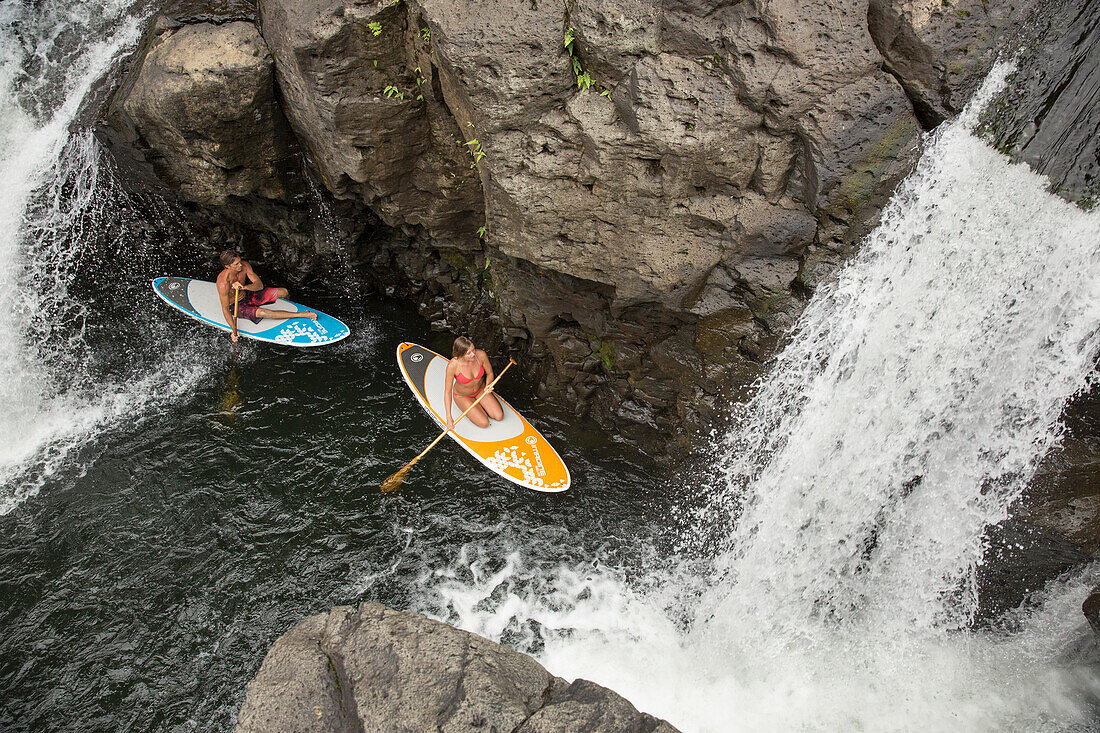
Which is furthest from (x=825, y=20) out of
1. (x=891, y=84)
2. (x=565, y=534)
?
(x=565, y=534)

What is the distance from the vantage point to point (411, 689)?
3.42 meters

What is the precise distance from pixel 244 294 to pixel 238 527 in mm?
3282

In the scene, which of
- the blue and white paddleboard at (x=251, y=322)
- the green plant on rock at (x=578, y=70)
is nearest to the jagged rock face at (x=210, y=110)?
the blue and white paddleboard at (x=251, y=322)

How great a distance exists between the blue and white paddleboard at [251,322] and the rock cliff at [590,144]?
1040 mm

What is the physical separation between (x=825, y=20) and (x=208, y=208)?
24.9 ft

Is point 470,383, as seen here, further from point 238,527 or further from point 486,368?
point 238,527

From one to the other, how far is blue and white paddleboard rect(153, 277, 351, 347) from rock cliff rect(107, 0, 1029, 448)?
1.04 meters

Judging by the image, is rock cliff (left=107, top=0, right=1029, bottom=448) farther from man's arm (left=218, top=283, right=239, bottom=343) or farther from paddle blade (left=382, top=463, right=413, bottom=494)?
paddle blade (left=382, top=463, right=413, bottom=494)

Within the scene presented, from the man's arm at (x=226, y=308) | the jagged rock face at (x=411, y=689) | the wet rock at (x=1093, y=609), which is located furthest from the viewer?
the man's arm at (x=226, y=308)

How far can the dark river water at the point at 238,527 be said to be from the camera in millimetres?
5383

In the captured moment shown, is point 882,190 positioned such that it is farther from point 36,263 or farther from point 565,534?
point 36,263

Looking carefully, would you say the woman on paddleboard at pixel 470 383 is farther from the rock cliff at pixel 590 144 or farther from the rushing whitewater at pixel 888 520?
the rushing whitewater at pixel 888 520

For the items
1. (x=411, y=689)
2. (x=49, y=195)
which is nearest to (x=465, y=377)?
(x=411, y=689)

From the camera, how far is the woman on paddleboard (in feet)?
23.8
